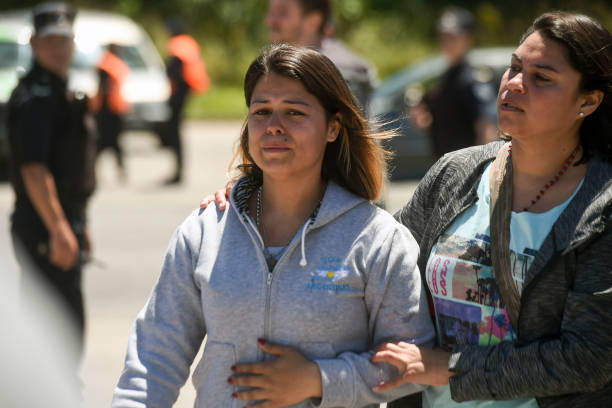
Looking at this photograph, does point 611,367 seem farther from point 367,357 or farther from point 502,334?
point 367,357

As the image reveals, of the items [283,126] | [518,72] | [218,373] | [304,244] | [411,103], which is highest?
[518,72]

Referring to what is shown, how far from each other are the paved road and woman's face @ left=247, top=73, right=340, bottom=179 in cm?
44

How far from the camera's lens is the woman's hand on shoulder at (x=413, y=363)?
2174 millimetres

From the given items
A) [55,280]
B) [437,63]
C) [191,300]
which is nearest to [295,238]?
[191,300]

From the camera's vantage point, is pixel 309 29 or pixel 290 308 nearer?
pixel 290 308

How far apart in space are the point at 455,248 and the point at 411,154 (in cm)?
958

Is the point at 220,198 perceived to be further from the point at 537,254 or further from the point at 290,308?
the point at 537,254

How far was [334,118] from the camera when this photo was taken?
2424mm

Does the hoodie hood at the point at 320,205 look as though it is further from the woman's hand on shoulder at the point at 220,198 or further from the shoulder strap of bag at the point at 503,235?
the shoulder strap of bag at the point at 503,235

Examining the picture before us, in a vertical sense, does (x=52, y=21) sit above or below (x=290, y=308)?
above

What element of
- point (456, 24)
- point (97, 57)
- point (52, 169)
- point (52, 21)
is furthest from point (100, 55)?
point (52, 169)

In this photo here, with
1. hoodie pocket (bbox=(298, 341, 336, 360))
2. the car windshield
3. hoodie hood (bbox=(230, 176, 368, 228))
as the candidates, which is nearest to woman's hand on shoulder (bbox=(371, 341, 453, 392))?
hoodie pocket (bbox=(298, 341, 336, 360))

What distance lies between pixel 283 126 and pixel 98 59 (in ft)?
40.9

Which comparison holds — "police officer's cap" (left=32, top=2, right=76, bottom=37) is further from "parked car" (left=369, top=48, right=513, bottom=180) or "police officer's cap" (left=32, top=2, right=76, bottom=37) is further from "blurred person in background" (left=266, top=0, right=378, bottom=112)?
"parked car" (left=369, top=48, right=513, bottom=180)
